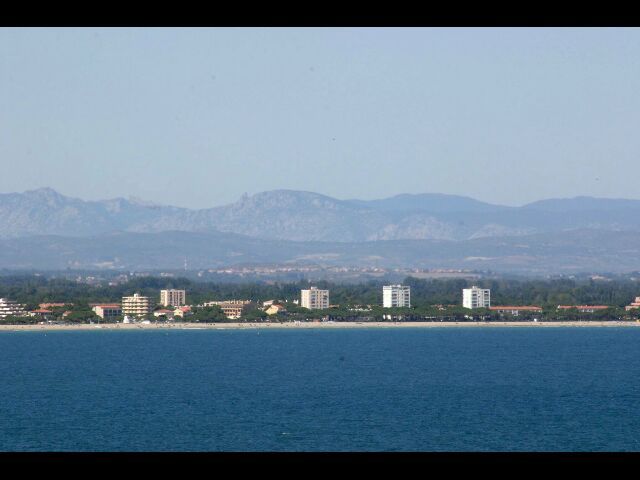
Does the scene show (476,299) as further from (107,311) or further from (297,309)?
(107,311)

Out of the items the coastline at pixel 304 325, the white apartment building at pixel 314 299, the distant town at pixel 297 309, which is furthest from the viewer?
the white apartment building at pixel 314 299

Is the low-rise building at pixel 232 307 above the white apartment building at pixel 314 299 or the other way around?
the other way around

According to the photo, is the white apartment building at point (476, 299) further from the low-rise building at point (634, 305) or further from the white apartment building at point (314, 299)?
the white apartment building at point (314, 299)

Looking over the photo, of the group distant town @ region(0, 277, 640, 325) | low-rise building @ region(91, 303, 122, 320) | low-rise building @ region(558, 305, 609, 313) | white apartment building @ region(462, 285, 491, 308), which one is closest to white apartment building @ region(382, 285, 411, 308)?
distant town @ region(0, 277, 640, 325)

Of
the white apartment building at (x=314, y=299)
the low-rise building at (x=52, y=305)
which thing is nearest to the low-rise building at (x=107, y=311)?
the low-rise building at (x=52, y=305)

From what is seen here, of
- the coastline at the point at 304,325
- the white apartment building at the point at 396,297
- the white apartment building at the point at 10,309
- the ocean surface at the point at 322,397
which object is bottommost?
the ocean surface at the point at 322,397
